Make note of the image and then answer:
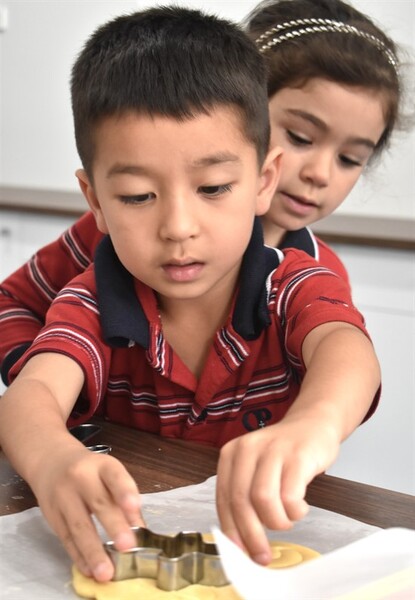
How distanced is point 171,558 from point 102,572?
0.05 meters

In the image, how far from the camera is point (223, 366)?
98cm

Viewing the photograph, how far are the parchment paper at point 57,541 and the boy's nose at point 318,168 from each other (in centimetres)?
59

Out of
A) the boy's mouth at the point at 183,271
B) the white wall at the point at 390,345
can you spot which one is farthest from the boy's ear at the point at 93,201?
the white wall at the point at 390,345

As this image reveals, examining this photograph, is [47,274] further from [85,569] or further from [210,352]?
[85,569]

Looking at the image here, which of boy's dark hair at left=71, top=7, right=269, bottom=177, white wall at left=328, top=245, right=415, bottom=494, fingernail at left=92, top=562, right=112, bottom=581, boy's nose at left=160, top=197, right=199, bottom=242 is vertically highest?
boy's dark hair at left=71, top=7, right=269, bottom=177

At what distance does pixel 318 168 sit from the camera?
1221 mm

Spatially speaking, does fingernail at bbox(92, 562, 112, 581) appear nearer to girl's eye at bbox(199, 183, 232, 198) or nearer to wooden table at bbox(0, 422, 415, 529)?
wooden table at bbox(0, 422, 415, 529)

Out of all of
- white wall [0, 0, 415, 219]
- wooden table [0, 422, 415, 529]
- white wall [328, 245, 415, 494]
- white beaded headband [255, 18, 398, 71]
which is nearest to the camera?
wooden table [0, 422, 415, 529]

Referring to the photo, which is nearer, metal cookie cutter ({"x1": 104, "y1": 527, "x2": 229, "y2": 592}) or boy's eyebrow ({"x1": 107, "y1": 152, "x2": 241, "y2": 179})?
metal cookie cutter ({"x1": 104, "y1": 527, "x2": 229, "y2": 592})

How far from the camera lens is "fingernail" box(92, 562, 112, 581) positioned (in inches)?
23.5

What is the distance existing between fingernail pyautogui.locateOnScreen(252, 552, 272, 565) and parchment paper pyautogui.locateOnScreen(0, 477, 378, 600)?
0.07 m

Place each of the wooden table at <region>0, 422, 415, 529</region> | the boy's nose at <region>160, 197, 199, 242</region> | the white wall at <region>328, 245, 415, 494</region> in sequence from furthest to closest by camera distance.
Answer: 1. the white wall at <region>328, 245, 415, 494</region>
2. the boy's nose at <region>160, 197, 199, 242</region>
3. the wooden table at <region>0, 422, 415, 529</region>

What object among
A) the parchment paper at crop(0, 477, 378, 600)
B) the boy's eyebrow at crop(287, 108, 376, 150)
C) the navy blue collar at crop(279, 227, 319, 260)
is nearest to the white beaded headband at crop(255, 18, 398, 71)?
the boy's eyebrow at crop(287, 108, 376, 150)

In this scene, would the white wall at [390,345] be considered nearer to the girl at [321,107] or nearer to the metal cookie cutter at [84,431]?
the girl at [321,107]
